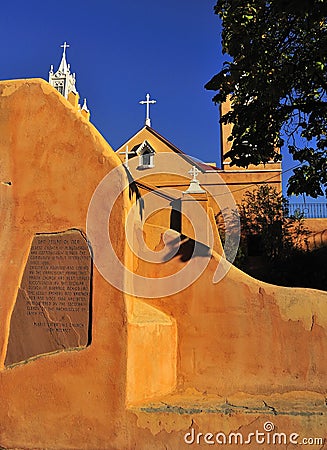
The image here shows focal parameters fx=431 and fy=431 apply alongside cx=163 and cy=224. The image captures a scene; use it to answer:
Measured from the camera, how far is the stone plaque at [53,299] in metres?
5.43

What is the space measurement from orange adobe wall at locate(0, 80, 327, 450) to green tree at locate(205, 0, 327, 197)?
370 centimetres

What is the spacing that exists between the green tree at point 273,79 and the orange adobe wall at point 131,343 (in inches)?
146

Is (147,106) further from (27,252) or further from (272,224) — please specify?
(27,252)

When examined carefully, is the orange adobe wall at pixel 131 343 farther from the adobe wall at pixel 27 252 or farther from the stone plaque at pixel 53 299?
the stone plaque at pixel 53 299

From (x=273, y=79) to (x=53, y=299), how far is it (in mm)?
5833

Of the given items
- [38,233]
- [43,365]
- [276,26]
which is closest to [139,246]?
[38,233]

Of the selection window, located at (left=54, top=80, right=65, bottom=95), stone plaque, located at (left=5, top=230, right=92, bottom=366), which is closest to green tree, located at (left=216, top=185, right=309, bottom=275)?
stone plaque, located at (left=5, top=230, right=92, bottom=366)

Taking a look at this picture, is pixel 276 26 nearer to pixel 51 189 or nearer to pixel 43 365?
pixel 51 189

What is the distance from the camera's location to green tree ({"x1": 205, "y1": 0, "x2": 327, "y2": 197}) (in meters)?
7.78

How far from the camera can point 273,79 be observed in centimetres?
827

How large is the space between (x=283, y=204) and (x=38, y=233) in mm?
13472

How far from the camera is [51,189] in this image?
5820 millimetres

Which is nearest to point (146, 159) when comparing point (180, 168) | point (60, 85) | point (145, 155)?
point (145, 155)

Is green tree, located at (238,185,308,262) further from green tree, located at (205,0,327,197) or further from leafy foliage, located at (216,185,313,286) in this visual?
green tree, located at (205,0,327,197)
